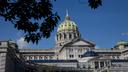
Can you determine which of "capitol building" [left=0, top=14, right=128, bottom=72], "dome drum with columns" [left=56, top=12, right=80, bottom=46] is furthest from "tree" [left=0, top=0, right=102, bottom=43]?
"dome drum with columns" [left=56, top=12, right=80, bottom=46]

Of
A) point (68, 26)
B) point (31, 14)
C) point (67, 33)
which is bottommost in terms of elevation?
point (31, 14)

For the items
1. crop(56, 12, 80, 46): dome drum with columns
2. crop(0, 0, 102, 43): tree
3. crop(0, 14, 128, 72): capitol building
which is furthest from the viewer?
crop(56, 12, 80, 46): dome drum with columns

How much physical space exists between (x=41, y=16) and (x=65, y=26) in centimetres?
17381

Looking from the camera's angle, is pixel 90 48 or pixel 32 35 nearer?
pixel 32 35

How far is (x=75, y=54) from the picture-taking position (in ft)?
577

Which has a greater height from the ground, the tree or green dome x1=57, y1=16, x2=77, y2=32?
green dome x1=57, y1=16, x2=77, y2=32

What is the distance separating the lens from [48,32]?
612 inches

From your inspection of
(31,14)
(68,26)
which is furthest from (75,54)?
(31,14)

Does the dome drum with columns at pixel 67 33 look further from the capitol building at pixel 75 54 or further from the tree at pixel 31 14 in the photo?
the tree at pixel 31 14

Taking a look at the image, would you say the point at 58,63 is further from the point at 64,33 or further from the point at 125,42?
the point at 125,42

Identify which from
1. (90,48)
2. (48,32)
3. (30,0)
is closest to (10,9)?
(30,0)

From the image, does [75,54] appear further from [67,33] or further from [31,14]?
[31,14]

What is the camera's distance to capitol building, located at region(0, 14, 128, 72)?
144m

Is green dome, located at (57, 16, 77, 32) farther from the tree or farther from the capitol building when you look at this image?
the tree
